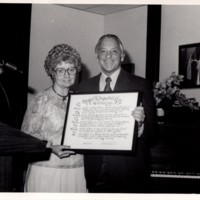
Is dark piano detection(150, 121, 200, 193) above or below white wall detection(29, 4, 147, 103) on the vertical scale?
below

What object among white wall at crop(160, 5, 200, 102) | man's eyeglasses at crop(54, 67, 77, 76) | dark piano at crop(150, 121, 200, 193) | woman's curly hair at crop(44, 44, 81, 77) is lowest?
dark piano at crop(150, 121, 200, 193)

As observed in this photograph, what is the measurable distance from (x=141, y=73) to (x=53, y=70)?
2.47 metres

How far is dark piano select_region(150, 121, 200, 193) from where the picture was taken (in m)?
2.42

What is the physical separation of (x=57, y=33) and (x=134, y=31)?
925mm

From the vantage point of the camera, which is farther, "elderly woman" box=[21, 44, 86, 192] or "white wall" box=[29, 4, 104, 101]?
"white wall" box=[29, 4, 104, 101]

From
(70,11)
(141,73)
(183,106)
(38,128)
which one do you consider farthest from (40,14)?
(38,128)

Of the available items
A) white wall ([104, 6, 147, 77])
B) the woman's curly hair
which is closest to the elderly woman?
the woman's curly hair

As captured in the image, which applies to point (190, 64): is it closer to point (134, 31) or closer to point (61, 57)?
point (134, 31)

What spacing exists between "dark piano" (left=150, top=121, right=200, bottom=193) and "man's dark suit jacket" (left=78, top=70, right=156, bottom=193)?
0.69 metres

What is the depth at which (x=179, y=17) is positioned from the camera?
3674 mm

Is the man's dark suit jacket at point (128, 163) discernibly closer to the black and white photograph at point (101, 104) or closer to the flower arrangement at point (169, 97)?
the black and white photograph at point (101, 104)

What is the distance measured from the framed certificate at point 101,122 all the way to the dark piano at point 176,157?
0.94m

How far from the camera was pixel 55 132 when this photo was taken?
172 centimetres

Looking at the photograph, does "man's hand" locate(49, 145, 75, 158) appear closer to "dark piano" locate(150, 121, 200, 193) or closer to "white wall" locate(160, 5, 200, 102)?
"dark piano" locate(150, 121, 200, 193)
